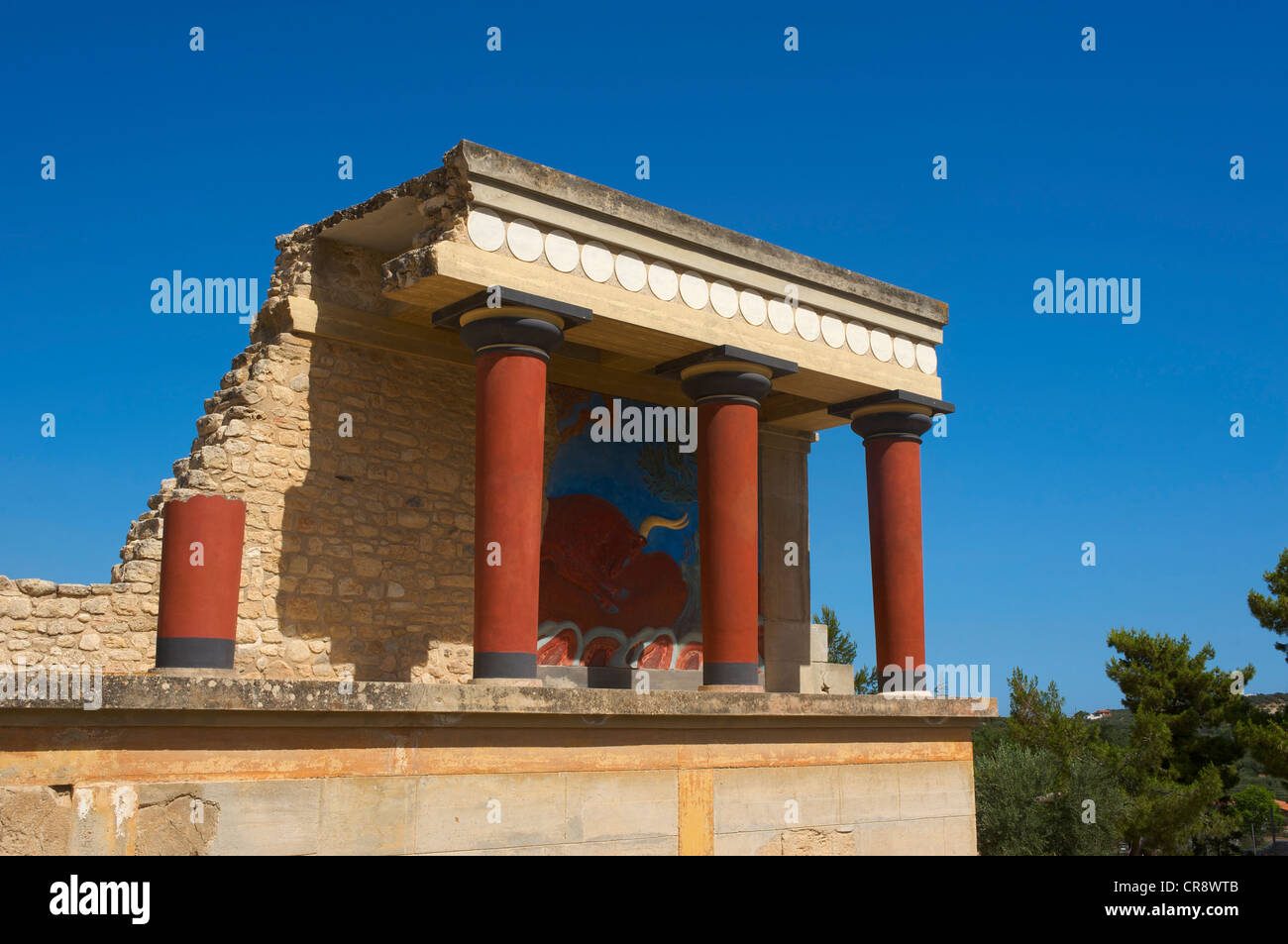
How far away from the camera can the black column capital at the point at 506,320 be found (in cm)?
870

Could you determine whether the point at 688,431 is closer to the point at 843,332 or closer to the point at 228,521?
the point at 843,332

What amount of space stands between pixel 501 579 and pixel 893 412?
5.28 metres

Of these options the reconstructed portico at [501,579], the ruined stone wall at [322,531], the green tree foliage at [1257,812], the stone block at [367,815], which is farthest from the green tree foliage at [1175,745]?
the stone block at [367,815]

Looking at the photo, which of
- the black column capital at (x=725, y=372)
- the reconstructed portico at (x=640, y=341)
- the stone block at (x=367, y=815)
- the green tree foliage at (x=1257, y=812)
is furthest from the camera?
the green tree foliage at (x=1257, y=812)

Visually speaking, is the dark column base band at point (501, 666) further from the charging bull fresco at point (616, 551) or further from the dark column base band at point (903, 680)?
the dark column base band at point (903, 680)

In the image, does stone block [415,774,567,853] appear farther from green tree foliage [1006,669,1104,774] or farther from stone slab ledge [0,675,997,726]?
green tree foliage [1006,669,1104,774]

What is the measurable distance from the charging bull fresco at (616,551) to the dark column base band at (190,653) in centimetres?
444

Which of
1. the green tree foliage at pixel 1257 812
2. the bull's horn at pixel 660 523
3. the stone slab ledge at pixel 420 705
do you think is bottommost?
the green tree foliage at pixel 1257 812

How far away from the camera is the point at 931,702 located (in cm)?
1001

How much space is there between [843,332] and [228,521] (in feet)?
22.4

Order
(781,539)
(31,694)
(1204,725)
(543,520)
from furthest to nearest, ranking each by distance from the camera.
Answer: (1204,725), (781,539), (543,520), (31,694)

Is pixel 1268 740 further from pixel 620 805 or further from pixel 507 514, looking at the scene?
pixel 507 514
